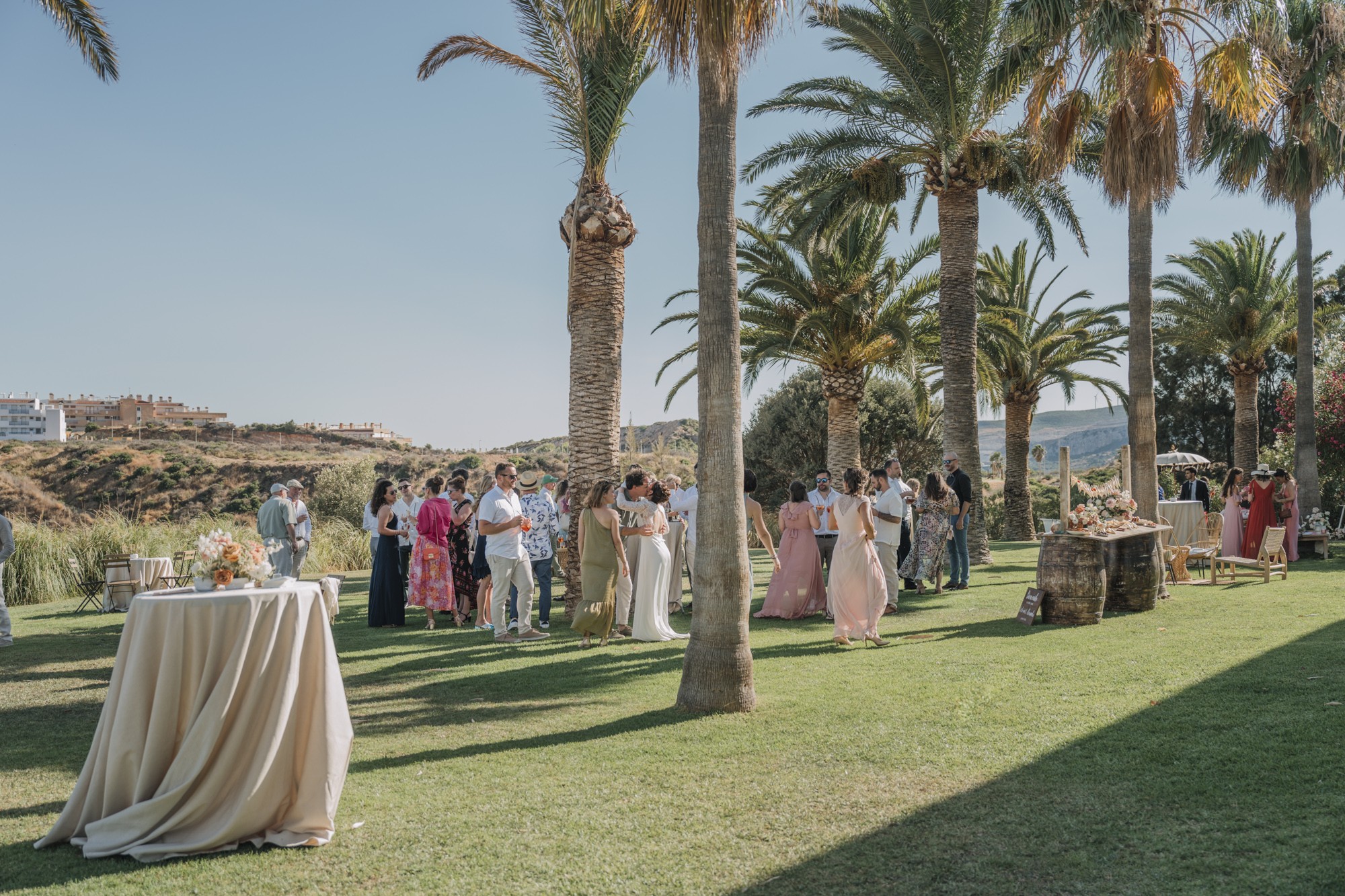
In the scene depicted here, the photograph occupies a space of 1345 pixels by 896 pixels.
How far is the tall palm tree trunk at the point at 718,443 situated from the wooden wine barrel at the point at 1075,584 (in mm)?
5171

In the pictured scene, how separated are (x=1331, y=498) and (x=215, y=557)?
2660cm

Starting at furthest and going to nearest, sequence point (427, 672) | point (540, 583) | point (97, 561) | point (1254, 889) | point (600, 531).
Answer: point (97, 561) → point (540, 583) → point (600, 531) → point (427, 672) → point (1254, 889)

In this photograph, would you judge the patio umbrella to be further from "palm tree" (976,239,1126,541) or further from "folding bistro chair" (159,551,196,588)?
"folding bistro chair" (159,551,196,588)

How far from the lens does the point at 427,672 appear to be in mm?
9156

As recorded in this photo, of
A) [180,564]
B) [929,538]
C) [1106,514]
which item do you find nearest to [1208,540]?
[1106,514]

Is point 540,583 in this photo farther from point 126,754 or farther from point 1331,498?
point 1331,498

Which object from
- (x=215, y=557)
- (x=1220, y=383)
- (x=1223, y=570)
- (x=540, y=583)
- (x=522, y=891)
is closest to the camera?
(x=522, y=891)

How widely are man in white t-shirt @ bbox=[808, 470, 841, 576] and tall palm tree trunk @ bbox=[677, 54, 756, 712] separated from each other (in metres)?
6.20

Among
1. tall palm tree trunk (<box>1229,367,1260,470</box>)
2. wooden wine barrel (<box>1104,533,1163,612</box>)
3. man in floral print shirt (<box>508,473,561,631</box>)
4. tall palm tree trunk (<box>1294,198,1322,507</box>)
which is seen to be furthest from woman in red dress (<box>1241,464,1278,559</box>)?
man in floral print shirt (<box>508,473,561,631</box>)

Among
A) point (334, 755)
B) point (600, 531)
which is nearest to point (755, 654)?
point (600, 531)

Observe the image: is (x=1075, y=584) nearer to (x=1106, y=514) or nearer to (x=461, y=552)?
(x=1106, y=514)

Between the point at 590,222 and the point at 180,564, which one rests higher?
the point at 590,222

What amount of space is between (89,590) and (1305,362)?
2509 centimetres

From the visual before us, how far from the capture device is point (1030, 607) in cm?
1073
